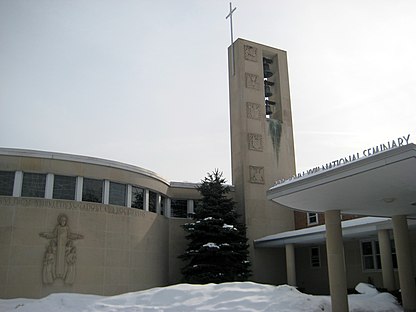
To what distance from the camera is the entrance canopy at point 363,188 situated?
11.5 metres

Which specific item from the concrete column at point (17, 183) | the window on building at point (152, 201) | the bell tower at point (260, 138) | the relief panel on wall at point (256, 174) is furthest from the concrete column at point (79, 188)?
the relief panel on wall at point (256, 174)

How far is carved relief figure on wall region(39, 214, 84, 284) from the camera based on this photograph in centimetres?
2161

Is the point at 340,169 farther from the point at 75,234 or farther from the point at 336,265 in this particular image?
the point at 75,234

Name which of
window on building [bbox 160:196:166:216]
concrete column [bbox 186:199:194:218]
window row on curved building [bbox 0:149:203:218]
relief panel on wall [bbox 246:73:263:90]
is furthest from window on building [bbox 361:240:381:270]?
relief panel on wall [bbox 246:73:263:90]

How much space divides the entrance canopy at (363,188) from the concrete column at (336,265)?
0.47 m

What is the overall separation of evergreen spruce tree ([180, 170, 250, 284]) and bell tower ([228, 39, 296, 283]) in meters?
2.75

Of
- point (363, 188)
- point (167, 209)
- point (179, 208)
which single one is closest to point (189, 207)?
point (179, 208)

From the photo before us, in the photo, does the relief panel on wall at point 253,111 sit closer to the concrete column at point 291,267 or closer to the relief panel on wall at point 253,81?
the relief panel on wall at point 253,81

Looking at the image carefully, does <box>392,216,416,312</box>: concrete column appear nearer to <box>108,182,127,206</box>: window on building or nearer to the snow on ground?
the snow on ground

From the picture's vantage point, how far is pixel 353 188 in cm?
1360

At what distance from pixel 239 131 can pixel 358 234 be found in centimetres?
1279

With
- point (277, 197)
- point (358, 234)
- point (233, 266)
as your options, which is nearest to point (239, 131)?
point (233, 266)

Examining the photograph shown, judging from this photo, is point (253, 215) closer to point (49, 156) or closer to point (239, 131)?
point (239, 131)

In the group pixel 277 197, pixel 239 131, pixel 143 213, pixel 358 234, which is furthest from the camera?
pixel 239 131
